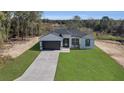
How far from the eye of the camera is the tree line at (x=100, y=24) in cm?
4397

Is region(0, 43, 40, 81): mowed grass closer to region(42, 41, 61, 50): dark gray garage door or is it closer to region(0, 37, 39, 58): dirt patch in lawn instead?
region(0, 37, 39, 58): dirt patch in lawn

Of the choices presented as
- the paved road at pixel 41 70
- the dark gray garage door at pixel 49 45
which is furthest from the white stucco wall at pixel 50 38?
the paved road at pixel 41 70

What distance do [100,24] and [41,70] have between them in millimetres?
32303

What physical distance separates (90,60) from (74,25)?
25.4 metres

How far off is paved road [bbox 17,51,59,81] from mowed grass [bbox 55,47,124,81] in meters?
0.38

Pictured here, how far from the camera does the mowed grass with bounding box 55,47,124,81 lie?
13.9 m

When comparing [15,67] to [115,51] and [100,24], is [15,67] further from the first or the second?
[100,24]

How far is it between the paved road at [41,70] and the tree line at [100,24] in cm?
2531

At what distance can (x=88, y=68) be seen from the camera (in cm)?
1591

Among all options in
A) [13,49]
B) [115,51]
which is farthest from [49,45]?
[115,51]
